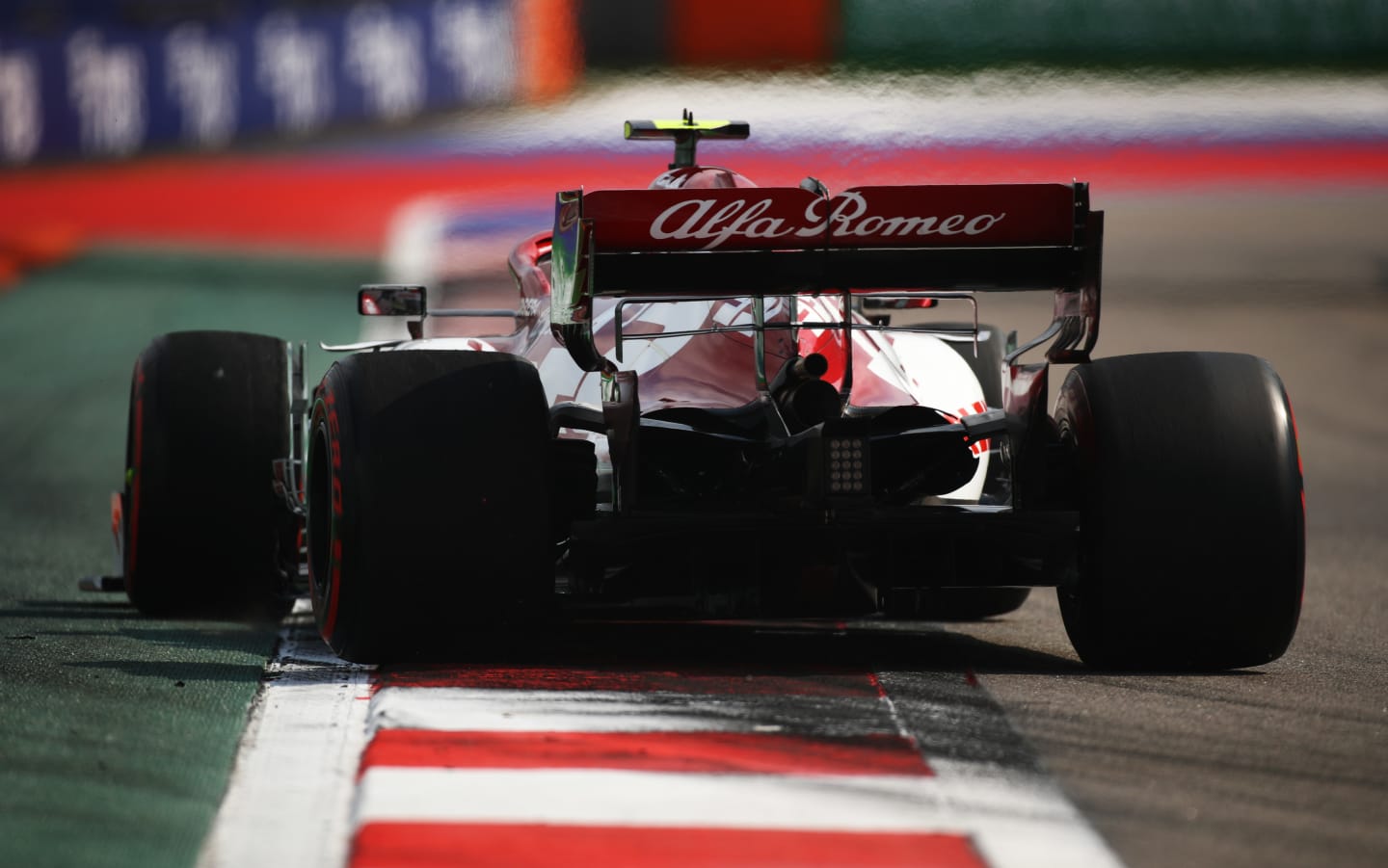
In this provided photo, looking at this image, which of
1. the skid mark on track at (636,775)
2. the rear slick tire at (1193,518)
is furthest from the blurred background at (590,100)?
the skid mark on track at (636,775)

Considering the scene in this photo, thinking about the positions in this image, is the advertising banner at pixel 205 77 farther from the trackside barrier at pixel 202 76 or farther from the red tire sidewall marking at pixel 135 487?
the red tire sidewall marking at pixel 135 487

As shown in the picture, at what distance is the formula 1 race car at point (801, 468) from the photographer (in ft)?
22.2

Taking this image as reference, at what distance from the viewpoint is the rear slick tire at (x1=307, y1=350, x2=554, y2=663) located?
265 inches

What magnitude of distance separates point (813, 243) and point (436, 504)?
4.56 ft

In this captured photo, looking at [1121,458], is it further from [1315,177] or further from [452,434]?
[1315,177]

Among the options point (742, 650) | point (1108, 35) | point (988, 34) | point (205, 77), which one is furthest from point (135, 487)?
point (205, 77)

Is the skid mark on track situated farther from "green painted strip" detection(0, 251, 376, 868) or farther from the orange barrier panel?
the orange barrier panel

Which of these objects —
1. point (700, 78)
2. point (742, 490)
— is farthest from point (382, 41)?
point (742, 490)

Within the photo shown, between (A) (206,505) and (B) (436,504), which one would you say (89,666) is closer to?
(B) (436,504)

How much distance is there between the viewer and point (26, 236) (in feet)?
86.7

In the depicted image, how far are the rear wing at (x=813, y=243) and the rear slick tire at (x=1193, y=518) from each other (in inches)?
15.4

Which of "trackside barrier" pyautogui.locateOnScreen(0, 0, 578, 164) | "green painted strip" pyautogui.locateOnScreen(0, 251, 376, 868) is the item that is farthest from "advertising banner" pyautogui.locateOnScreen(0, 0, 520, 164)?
"green painted strip" pyautogui.locateOnScreen(0, 251, 376, 868)

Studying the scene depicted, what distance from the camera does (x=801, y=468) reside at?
22.9 feet

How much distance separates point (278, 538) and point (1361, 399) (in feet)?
44.6
